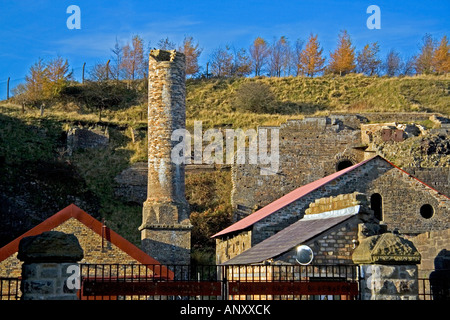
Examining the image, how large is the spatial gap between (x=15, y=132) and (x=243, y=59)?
3210 cm

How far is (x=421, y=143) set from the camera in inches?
1438

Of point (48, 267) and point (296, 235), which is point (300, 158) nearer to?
point (296, 235)

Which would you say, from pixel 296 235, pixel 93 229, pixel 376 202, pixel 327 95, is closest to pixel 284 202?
pixel 376 202

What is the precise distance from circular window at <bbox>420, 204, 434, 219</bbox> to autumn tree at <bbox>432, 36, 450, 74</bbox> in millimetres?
38081

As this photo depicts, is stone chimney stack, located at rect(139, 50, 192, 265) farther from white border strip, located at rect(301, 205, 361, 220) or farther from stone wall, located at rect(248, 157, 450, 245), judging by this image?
white border strip, located at rect(301, 205, 361, 220)

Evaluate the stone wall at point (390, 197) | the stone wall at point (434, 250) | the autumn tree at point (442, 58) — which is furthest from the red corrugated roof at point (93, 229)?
the autumn tree at point (442, 58)

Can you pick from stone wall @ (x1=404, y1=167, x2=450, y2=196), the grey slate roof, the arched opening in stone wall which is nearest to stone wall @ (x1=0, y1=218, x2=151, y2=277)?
the grey slate roof

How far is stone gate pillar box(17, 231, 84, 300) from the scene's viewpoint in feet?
36.6

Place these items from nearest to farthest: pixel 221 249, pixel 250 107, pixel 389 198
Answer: pixel 389 198 < pixel 221 249 < pixel 250 107

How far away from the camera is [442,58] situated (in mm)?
64188

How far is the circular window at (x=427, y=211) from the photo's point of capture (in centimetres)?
2727

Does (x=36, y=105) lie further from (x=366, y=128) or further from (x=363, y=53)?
(x=363, y=53)
